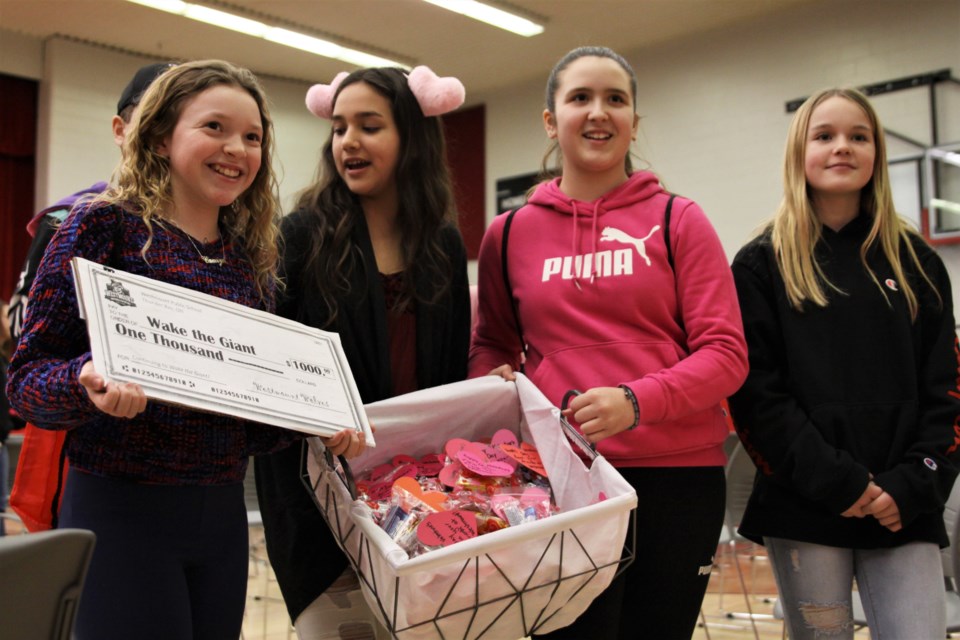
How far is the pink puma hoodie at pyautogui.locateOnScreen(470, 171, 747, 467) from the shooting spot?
60.9 inches

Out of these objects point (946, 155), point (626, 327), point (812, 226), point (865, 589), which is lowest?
point (865, 589)

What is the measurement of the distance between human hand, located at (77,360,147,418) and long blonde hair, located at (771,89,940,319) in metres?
1.32

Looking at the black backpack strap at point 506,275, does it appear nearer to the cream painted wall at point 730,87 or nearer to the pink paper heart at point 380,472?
the pink paper heart at point 380,472

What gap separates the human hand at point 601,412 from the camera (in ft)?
4.65

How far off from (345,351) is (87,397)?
53 centimetres

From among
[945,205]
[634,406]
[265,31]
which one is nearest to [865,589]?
[634,406]

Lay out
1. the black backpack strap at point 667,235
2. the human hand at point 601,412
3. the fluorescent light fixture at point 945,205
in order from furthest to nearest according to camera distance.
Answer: the fluorescent light fixture at point 945,205 < the black backpack strap at point 667,235 < the human hand at point 601,412

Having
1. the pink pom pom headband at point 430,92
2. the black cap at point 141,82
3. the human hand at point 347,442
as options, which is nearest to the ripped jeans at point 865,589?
the human hand at point 347,442

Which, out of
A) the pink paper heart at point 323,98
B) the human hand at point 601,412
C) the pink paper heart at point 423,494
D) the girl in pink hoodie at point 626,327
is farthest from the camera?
the pink paper heart at point 323,98

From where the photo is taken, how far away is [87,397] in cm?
110

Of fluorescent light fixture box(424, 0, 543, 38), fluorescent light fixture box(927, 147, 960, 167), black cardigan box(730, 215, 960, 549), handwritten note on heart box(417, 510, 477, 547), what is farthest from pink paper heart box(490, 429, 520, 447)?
fluorescent light fixture box(424, 0, 543, 38)

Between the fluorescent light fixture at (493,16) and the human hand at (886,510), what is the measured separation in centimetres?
653

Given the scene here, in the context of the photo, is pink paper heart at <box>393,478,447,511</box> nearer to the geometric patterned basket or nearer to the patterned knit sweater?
the geometric patterned basket

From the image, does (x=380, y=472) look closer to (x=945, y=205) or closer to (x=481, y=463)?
(x=481, y=463)
